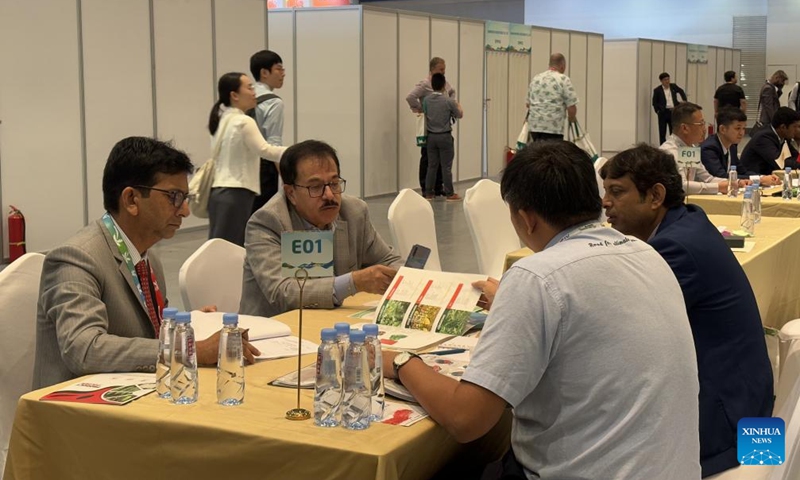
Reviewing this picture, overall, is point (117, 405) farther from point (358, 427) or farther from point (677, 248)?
point (677, 248)

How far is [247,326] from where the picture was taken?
296cm

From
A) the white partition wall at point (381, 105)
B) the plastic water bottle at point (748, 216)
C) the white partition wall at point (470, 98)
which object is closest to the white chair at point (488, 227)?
the plastic water bottle at point (748, 216)

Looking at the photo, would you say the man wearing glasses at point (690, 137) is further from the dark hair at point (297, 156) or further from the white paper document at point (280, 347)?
the white paper document at point (280, 347)

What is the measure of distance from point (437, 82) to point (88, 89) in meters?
4.76

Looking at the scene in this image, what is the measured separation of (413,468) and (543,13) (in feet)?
76.0

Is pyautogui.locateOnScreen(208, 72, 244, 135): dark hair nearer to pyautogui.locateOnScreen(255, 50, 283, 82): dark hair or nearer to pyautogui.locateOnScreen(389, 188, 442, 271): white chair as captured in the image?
pyautogui.locateOnScreen(255, 50, 283, 82): dark hair

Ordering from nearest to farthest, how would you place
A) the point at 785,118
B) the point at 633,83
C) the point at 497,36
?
1. the point at 785,118
2. the point at 497,36
3. the point at 633,83

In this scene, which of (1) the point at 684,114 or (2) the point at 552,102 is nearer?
(1) the point at 684,114

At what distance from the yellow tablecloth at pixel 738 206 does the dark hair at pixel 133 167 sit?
168 inches

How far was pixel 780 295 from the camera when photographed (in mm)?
4914

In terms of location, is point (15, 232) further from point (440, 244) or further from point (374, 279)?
point (374, 279)

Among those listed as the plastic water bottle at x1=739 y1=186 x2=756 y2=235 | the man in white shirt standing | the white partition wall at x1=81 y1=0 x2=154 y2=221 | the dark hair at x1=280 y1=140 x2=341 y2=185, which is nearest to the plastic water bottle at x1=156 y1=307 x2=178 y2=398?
the dark hair at x1=280 y1=140 x2=341 y2=185

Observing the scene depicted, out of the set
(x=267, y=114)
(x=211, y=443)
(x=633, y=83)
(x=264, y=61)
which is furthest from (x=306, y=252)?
(x=633, y=83)

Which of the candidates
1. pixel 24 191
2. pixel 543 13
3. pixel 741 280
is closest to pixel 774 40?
pixel 543 13
